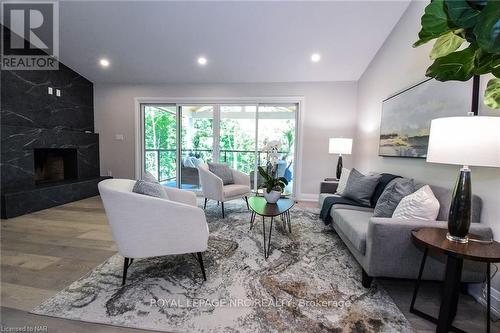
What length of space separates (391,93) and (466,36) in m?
2.64

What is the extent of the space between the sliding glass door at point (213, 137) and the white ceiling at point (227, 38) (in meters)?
0.64

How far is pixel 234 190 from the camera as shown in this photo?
3.58 m

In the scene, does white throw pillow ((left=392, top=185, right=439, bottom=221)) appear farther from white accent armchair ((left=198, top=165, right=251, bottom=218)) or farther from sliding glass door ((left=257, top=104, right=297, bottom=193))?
sliding glass door ((left=257, top=104, right=297, bottom=193))

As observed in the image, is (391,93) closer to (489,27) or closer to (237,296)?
(489,27)

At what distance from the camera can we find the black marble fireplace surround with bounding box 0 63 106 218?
340cm

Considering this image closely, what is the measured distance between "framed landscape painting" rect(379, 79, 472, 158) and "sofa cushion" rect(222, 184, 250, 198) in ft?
6.89

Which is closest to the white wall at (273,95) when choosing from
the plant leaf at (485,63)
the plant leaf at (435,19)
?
the plant leaf at (485,63)

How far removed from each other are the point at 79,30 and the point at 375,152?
4938mm

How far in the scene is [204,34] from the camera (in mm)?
3463

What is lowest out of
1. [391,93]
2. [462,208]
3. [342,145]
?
[462,208]

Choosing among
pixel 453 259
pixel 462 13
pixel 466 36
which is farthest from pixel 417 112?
pixel 462 13

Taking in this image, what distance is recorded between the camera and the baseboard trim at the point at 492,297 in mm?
1541

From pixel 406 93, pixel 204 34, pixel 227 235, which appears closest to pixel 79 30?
pixel 204 34

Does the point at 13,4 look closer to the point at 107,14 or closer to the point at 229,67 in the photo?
the point at 107,14
